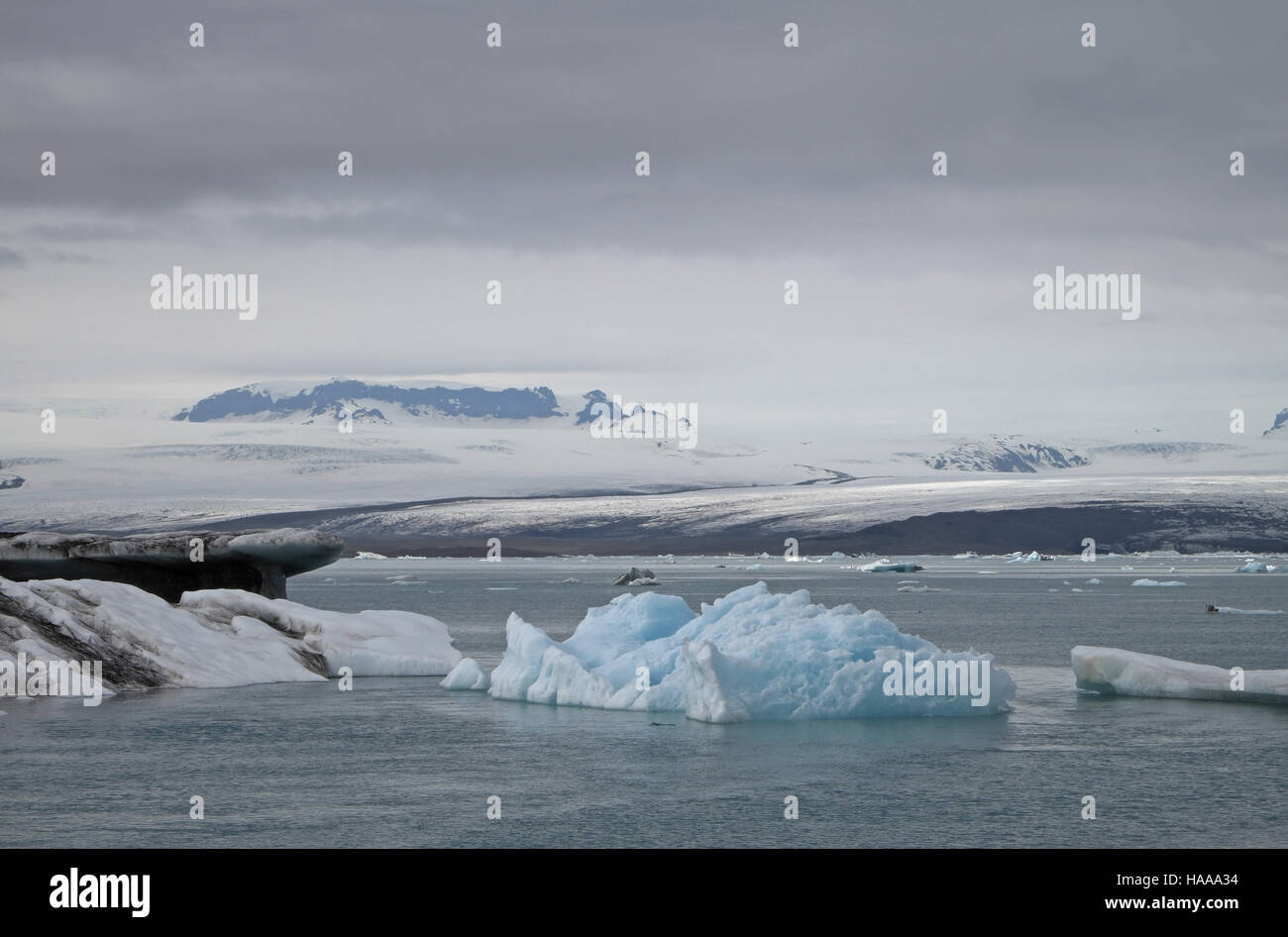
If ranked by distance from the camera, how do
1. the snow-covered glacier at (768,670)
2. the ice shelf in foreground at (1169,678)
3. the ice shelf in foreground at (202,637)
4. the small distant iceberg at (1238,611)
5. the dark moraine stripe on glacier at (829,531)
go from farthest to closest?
the dark moraine stripe on glacier at (829,531) < the small distant iceberg at (1238,611) < the ice shelf in foreground at (202,637) < the ice shelf in foreground at (1169,678) < the snow-covered glacier at (768,670)

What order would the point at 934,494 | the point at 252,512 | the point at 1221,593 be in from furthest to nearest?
the point at 934,494
the point at 252,512
the point at 1221,593

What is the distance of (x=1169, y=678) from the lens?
2378 cm

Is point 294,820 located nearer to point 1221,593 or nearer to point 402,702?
point 402,702

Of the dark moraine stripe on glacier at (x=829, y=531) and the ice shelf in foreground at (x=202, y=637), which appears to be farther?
the dark moraine stripe on glacier at (x=829, y=531)

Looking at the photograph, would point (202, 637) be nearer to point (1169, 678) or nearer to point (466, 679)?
point (466, 679)

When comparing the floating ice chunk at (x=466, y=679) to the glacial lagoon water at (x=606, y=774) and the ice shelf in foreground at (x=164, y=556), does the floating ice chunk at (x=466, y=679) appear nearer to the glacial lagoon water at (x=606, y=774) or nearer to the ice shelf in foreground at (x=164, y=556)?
the glacial lagoon water at (x=606, y=774)

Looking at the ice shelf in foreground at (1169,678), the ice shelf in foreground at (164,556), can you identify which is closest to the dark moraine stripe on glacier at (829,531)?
the ice shelf in foreground at (164,556)

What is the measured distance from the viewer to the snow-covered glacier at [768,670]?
2100 centimetres

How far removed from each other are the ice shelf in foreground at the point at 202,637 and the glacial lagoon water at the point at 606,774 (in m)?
0.91

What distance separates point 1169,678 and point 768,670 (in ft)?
24.0
